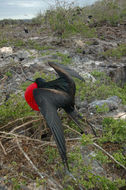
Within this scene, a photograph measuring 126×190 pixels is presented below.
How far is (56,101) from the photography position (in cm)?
157

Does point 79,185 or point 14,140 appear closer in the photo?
point 79,185

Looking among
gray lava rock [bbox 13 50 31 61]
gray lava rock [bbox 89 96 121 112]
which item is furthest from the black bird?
gray lava rock [bbox 13 50 31 61]

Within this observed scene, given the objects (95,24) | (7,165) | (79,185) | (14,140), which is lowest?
(79,185)

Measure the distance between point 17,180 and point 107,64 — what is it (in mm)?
3436

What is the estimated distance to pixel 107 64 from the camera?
13.9 feet

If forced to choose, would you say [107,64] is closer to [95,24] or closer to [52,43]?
[52,43]

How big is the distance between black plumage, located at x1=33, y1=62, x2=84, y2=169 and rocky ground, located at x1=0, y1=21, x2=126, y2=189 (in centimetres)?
29

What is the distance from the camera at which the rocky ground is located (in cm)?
165

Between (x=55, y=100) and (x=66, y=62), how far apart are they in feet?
8.31

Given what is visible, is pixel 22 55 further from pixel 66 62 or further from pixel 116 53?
pixel 116 53

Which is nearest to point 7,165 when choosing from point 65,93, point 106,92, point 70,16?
point 65,93

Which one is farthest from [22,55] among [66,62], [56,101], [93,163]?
[93,163]

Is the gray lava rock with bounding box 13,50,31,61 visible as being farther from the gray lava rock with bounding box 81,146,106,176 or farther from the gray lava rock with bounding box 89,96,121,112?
the gray lava rock with bounding box 81,146,106,176

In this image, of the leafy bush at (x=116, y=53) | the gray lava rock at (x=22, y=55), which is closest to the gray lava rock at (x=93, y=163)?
the gray lava rock at (x=22, y=55)
